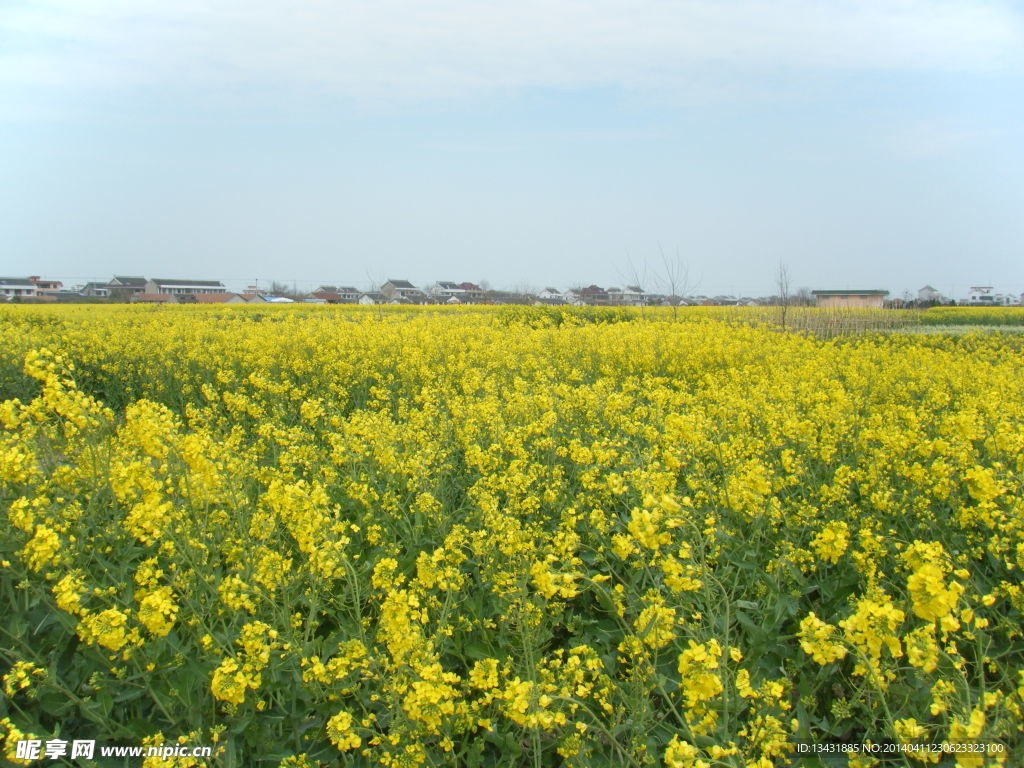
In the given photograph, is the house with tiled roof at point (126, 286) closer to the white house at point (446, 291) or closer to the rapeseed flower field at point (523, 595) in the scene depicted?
the white house at point (446, 291)

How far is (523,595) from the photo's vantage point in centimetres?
211

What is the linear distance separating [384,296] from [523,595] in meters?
46.0

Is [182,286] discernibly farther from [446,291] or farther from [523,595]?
[523,595]

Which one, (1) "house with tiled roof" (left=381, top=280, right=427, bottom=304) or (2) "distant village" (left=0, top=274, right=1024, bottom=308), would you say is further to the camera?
(1) "house with tiled roof" (left=381, top=280, right=427, bottom=304)

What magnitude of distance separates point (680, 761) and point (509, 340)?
8578mm

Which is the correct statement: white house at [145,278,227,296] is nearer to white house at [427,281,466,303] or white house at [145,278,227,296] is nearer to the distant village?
the distant village

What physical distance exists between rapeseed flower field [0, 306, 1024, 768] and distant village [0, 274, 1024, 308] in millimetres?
20659

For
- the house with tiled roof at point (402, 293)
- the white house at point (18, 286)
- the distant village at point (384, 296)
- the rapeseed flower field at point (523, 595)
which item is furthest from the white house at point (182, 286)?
the rapeseed flower field at point (523, 595)

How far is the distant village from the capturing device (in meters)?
39.0

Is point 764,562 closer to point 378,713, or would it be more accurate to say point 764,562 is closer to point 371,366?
point 378,713

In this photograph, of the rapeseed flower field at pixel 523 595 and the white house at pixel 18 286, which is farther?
the white house at pixel 18 286

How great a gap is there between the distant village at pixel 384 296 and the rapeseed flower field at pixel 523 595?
20.7 metres

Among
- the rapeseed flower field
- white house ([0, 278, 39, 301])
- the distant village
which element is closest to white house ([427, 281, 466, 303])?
the distant village

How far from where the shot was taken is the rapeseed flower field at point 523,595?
6.03 feet
